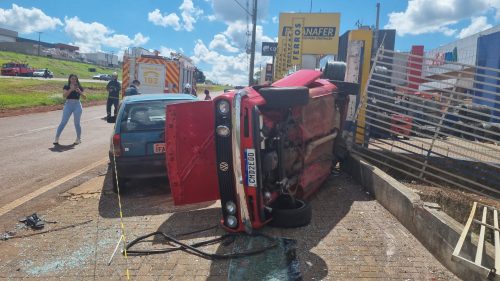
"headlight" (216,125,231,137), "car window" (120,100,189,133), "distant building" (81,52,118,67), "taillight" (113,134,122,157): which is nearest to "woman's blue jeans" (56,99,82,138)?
"car window" (120,100,189,133)

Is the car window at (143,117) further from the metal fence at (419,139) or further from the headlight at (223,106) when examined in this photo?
the metal fence at (419,139)

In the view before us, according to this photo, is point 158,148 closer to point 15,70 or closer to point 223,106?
point 223,106

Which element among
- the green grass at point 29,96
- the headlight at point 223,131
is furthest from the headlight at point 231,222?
the green grass at point 29,96

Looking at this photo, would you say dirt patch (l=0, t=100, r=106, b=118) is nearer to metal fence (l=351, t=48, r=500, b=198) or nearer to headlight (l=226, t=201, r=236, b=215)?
metal fence (l=351, t=48, r=500, b=198)

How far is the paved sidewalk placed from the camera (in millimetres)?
3832

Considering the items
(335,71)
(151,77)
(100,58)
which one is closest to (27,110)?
(151,77)

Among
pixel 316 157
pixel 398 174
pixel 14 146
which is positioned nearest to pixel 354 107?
pixel 398 174

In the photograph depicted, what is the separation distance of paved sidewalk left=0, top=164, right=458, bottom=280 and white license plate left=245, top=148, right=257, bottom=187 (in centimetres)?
73

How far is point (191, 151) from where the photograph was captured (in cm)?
479

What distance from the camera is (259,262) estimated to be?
3990 millimetres

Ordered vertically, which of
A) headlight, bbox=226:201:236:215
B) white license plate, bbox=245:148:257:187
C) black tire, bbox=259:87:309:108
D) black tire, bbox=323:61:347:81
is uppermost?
black tire, bbox=323:61:347:81

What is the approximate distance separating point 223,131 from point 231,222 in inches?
39.1

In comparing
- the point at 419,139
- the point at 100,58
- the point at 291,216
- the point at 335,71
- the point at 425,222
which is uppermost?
the point at 100,58

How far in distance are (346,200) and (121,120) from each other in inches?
143
